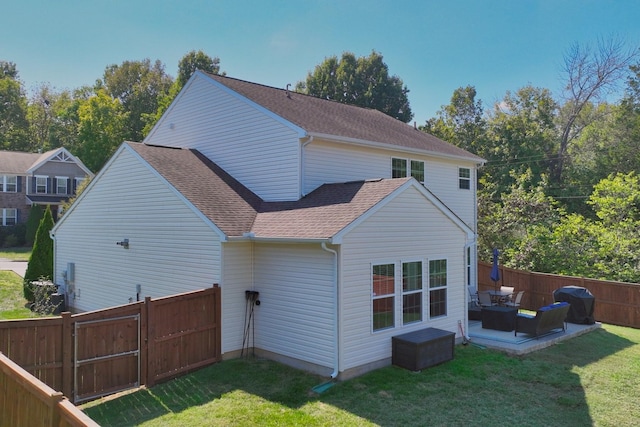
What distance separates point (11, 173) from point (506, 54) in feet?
127

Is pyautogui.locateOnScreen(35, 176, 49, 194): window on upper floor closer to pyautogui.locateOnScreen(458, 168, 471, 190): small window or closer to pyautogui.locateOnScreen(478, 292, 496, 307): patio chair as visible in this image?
pyautogui.locateOnScreen(458, 168, 471, 190): small window

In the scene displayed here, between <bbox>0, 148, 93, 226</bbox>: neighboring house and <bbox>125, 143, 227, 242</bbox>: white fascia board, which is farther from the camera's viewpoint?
<bbox>0, 148, 93, 226</bbox>: neighboring house

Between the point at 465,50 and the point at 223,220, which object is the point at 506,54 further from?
the point at 223,220

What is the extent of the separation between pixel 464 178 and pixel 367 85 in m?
28.0

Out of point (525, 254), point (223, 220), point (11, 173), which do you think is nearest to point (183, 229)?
point (223, 220)

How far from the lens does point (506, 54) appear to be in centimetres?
3042

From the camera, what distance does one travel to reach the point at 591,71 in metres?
32.1

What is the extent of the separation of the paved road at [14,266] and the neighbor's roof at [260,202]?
1449 centimetres

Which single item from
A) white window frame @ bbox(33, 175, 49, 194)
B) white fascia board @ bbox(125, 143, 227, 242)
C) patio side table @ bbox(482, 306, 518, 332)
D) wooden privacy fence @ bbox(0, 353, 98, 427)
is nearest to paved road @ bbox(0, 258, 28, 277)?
white window frame @ bbox(33, 175, 49, 194)

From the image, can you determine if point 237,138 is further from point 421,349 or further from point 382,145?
point 421,349

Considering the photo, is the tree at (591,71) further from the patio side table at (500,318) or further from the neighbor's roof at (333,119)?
the patio side table at (500,318)

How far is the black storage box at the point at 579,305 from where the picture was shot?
48.2 feet

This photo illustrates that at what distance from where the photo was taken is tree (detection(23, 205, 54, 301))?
17.4m

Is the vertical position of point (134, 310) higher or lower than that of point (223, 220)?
lower
